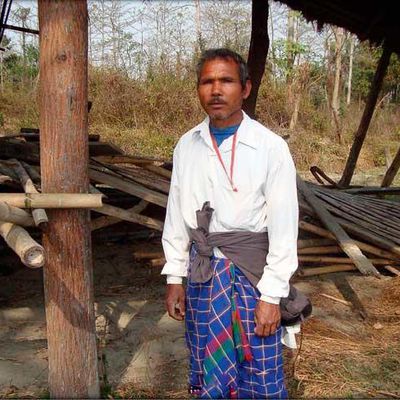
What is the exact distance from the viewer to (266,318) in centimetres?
183

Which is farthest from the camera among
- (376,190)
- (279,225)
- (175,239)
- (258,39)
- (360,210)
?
(376,190)

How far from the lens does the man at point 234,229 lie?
1808 mm

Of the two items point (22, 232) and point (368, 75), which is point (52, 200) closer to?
point (22, 232)

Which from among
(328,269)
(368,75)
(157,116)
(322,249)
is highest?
(368,75)

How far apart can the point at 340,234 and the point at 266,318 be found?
233 cm

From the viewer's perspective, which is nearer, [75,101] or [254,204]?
[254,204]

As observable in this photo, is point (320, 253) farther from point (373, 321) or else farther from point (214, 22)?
point (214, 22)

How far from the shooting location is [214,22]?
646 inches

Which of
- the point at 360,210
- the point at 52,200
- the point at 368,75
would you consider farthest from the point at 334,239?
the point at 368,75

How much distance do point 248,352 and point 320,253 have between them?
274 centimetres

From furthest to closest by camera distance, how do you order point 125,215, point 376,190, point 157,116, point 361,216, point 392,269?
point 157,116, point 376,190, point 361,216, point 392,269, point 125,215

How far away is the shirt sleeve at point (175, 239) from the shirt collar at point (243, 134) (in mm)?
151

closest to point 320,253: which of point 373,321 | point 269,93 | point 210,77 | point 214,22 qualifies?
point 373,321

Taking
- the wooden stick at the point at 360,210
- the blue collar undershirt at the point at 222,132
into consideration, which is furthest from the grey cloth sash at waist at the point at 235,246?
the wooden stick at the point at 360,210
